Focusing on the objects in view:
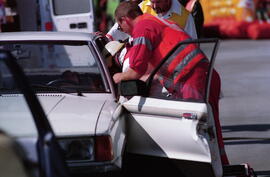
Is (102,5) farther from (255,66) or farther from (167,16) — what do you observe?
(167,16)

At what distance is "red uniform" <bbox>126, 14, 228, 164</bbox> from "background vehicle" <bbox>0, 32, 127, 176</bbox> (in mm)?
359

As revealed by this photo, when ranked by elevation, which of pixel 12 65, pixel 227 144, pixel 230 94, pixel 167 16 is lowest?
pixel 230 94

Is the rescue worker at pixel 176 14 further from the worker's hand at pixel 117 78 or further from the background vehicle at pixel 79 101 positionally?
the worker's hand at pixel 117 78

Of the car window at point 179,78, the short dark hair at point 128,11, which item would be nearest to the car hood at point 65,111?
the car window at point 179,78

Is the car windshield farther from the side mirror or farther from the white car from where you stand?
the side mirror

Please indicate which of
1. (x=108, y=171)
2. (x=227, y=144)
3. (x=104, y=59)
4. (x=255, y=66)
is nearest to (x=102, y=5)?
(x=255, y=66)

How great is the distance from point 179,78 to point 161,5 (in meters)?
1.48

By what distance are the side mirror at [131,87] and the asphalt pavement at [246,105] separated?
1990 mm

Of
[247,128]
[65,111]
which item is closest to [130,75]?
[65,111]

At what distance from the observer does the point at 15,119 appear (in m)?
4.28

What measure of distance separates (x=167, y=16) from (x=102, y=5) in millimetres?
18660

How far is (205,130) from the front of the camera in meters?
4.99

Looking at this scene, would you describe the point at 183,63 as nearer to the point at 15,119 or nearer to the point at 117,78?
the point at 117,78

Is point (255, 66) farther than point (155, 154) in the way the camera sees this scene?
Yes
